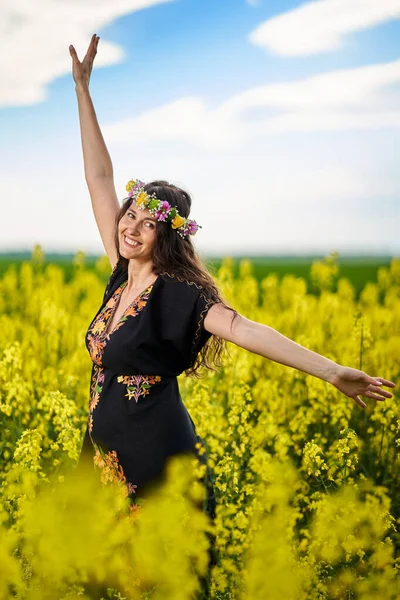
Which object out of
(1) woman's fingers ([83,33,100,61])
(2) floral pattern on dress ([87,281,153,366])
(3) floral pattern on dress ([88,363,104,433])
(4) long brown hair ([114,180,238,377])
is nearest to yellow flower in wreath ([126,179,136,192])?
(4) long brown hair ([114,180,238,377])

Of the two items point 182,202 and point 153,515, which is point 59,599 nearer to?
point 153,515

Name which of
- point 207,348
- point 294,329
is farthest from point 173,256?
point 294,329

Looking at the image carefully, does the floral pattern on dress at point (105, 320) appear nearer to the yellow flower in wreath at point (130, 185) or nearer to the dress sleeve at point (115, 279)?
the dress sleeve at point (115, 279)

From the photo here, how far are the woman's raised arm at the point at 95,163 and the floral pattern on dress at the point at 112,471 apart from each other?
1050 millimetres

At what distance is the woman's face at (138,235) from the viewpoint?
3.36 meters

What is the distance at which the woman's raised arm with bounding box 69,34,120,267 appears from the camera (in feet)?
13.2

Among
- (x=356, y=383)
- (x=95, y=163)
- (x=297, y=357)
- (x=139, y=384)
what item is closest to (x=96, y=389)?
(x=139, y=384)

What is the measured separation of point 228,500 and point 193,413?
34.4 inches

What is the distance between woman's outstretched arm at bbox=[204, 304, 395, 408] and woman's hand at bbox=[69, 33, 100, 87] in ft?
6.62

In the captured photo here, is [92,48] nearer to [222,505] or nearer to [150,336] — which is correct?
[150,336]

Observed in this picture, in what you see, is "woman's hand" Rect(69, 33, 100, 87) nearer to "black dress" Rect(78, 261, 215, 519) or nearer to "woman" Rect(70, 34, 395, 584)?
"woman" Rect(70, 34, 395, 584)

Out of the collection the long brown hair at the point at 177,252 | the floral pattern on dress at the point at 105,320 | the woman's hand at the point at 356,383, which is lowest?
the woman's hand at the point at 356,383

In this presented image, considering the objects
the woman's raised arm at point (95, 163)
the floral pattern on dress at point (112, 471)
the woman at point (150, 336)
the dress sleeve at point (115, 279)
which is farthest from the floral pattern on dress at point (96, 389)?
the woman's raised arm at point (95, 163)

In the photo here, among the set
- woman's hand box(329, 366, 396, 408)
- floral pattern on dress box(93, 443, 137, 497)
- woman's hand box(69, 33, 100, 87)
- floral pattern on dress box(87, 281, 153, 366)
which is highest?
woman's hand box(69, 33, 100, 87)
